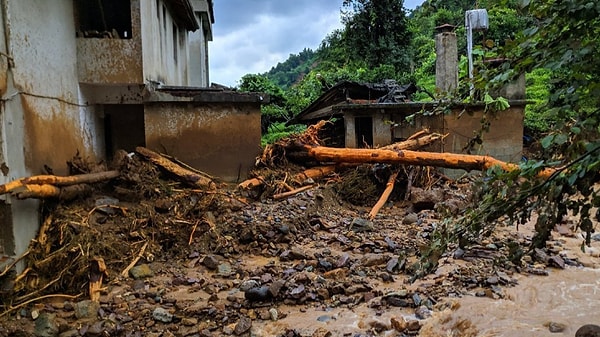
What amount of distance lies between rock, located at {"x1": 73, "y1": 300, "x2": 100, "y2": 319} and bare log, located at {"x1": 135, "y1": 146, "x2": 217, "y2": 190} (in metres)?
3.18

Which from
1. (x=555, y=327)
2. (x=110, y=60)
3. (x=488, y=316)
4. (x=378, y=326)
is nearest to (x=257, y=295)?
(x=378, y=326)

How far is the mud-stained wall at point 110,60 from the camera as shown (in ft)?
24.3

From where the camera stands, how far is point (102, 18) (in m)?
8.55

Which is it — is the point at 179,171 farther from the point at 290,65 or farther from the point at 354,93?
the point at 290,65

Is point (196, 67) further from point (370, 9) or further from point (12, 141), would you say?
point (12, 141)

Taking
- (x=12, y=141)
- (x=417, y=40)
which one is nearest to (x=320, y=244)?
(x=12, y=141)

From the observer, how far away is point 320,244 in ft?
23.2

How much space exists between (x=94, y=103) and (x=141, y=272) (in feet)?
12.1

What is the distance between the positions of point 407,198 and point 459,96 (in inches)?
302

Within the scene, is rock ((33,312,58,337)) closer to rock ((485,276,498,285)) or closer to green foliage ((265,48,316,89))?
rock ((485,276,498,285))

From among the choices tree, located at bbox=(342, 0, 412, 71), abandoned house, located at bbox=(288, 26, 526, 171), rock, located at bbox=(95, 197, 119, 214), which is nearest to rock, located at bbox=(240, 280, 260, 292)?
rock, located at bbox=(95, 197, 119, 214)

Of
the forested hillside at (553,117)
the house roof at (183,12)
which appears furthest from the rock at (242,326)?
the house roof at (183,12)

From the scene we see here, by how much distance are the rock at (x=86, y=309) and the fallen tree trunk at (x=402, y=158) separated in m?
5.58

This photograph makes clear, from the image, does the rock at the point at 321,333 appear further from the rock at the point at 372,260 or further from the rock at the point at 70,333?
the rock at the point at 70,333
